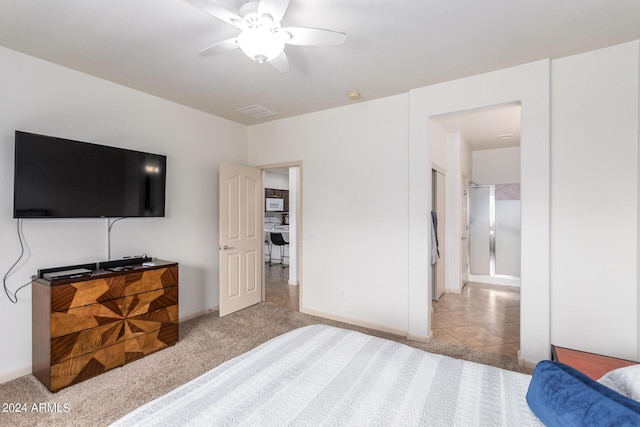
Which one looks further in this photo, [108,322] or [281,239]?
[281,239]

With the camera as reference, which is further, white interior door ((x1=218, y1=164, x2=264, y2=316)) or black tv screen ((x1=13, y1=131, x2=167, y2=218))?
white interior door ((x1=218, y1=164, x2=264, y2=316))

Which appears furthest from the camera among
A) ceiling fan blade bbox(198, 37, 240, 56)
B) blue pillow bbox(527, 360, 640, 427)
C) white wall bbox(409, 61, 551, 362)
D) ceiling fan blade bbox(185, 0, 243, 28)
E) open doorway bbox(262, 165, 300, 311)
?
open doorway bbox(262, 165, 300, 311)

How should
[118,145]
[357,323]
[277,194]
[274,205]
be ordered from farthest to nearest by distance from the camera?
[277,194], [274,205], [357,323], [118,145]

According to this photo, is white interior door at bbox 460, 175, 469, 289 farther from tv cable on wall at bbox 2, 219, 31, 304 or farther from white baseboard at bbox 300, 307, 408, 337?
tv cable on wall at bbox 2, 219, 31, 304

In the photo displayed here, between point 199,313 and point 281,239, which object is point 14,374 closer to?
point 199,313

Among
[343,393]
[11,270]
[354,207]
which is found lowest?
[343,393]

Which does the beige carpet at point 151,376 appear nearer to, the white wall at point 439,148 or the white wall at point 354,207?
the white wall at point 354,207

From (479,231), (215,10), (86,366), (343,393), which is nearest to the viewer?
(343,393)

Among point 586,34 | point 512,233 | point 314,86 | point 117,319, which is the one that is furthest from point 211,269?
point 512,233

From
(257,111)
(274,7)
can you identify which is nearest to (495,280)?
(257,111)

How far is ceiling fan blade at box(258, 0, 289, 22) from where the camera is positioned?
4.84 ft

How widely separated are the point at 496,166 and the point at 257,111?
4.68 m

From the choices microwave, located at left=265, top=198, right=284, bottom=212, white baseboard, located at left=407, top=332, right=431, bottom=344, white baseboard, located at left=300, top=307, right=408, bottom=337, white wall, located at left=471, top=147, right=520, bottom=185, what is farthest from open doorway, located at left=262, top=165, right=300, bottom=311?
white wall, located at left=471, top=147, right=520, bottom=185

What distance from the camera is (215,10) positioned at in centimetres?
151
